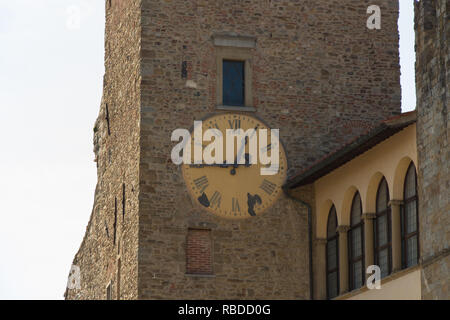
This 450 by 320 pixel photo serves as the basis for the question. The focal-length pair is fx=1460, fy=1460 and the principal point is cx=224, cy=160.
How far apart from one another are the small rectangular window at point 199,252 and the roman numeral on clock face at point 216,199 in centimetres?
61

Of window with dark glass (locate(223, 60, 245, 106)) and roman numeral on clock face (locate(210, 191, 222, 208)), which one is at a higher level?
window with dark glass (locate(223, 60, 245, 106))

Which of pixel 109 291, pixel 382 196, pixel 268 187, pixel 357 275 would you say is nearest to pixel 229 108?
pixel 268 187

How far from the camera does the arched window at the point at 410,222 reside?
28.4 meters

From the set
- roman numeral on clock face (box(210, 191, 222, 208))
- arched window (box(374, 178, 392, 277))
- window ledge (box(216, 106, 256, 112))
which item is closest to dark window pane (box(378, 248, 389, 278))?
arched window (box(374, 178, 392, 277))

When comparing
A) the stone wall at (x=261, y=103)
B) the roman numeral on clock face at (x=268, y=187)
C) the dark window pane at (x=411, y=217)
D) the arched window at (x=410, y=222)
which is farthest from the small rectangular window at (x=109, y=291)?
the dark window pane at (x=411, y=217)

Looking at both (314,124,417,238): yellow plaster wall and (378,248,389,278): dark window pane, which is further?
(378,248,389,278): dark window pane

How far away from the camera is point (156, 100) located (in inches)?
1275

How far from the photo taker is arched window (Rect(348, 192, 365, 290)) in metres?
30.6

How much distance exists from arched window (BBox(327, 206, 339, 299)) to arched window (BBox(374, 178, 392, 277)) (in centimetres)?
190

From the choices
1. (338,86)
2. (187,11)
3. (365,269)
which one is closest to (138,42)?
(187,11)

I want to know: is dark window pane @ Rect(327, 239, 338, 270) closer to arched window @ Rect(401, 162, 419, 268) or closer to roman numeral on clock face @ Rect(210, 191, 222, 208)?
roman numeral on clock face @ Rect(210, 191, 222, 208)

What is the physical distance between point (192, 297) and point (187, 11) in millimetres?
6553

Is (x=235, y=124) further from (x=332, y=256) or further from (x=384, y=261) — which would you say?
(x=384, y=261)
